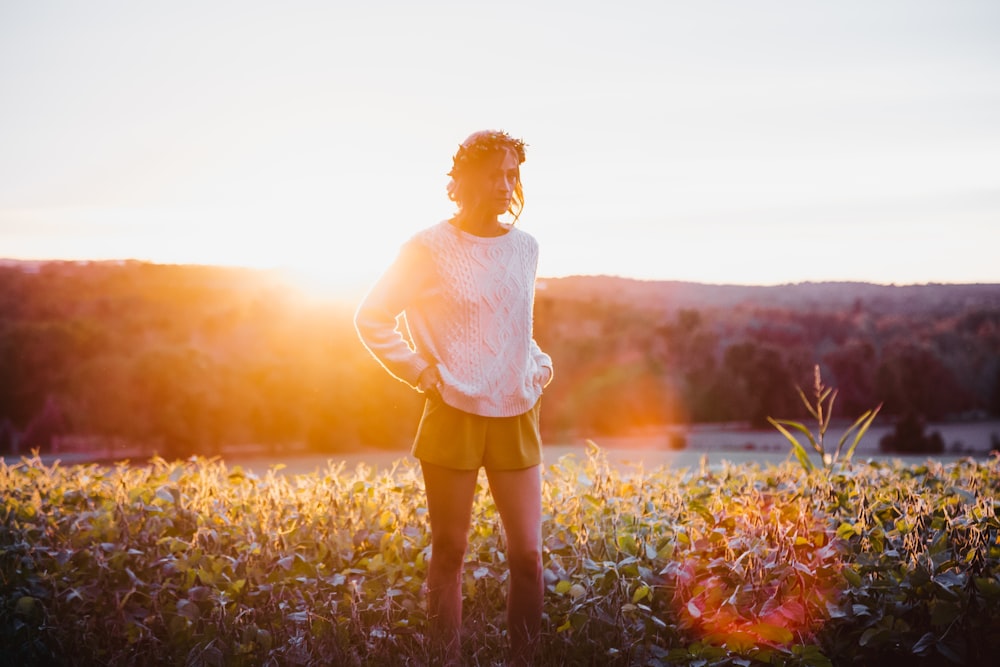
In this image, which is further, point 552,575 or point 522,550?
point 552,575

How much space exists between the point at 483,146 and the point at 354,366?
6.00 meters

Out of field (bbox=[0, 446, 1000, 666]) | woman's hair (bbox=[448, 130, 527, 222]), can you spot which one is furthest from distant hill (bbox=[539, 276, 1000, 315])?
woman's hair (bbox=[448, 130, 527, 222])

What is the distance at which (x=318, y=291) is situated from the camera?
9898mm

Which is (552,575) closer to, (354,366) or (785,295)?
(354,366)

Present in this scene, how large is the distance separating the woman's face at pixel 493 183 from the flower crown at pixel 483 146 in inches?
0.8

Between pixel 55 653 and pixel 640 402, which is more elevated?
pixel 640 402

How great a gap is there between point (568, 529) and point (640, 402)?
4.84 metres

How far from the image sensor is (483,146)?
3.24m

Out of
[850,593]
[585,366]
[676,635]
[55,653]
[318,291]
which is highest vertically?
[318,291]

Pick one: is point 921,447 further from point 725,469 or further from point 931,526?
point 931,526

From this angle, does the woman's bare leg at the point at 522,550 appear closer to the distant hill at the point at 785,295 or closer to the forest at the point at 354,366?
the forest at the point at 354,366

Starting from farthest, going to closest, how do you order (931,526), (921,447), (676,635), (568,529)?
(921,447) < (568,529) < (931,526) < (676,635)

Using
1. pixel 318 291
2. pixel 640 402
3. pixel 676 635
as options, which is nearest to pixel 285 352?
pixel 318 291

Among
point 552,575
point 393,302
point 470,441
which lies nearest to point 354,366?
point 552,575
